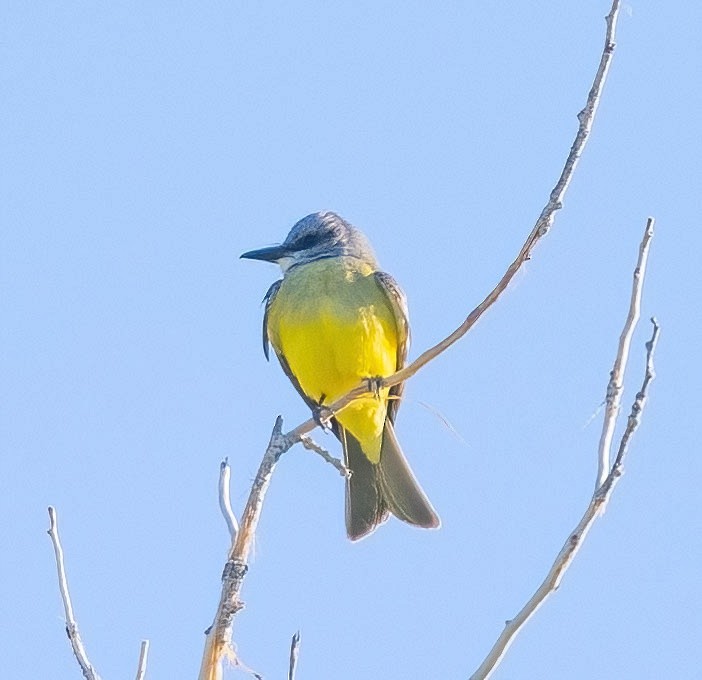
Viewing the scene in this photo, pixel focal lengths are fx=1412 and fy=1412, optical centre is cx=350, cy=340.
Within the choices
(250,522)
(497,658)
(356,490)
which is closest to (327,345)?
(356,490)

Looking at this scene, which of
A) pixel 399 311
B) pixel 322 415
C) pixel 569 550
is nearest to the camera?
pixel 569 550

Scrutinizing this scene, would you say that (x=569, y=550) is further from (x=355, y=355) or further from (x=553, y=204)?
(x=355, y=355)

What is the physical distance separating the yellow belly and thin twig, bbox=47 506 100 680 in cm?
283

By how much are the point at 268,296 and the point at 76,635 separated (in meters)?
4.08

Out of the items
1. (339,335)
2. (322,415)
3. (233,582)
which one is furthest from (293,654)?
(339,335)

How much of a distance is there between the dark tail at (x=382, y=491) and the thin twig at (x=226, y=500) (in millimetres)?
2848

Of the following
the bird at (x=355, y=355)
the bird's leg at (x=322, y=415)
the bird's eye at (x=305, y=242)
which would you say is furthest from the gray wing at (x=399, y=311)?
the bird's eye at (x=305, y=242)

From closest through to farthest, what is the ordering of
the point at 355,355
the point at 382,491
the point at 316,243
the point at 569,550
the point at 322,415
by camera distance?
the point at 569,550 → the point at 322,415 → the point at 355,355 → the point at 382,491 → the point at 316,243

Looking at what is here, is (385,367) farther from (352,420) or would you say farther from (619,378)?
(619,378)

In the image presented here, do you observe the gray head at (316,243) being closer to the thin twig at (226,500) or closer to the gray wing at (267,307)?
the gray wing at (267,307)

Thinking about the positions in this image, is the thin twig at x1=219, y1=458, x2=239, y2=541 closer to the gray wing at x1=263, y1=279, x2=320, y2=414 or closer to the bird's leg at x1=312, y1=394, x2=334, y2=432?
the bird's leg at x1=312, y1=394, x2=334, y2=432

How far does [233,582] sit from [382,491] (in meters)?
3.58

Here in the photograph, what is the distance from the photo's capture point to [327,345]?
7.21 meters

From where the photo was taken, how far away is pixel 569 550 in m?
3.68
